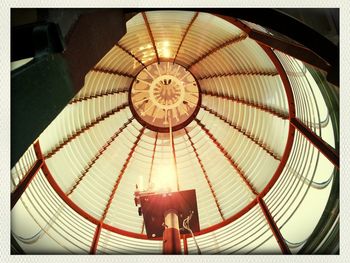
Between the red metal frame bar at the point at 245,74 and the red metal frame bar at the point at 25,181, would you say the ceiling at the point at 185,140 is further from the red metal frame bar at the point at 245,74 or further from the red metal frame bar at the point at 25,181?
the red metal frame bar at the point at 25,181

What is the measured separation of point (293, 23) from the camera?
292 centimetres

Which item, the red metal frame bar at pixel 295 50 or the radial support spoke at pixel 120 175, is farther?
the radial support spoke at pixel 120 175

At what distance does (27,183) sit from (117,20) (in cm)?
199

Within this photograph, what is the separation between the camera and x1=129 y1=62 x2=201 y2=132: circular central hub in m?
6.72

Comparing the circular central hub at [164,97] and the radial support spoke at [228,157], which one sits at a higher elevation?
the circular central hub at [164,97]

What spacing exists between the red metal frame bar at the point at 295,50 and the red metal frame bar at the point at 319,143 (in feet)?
2.86

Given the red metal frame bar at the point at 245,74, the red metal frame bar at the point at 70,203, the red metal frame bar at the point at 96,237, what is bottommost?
the red metal frame bar at the point at 96,237

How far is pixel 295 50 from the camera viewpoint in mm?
3262

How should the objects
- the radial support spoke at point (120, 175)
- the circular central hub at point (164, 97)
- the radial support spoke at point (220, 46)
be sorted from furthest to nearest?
the circular central hub at point (164, 97) → the radial support spoke at point (120, 175) → the radial support spoke at point (220, 46)

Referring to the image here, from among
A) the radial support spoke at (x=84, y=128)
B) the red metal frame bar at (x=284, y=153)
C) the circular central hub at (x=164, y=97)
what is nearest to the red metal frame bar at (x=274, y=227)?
the red metal frame bar at (x=284, y=153)

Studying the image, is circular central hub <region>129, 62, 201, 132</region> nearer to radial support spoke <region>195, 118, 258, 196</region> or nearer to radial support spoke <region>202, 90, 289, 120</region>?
radial support spoke <region>202, 90, 289, 120</region>

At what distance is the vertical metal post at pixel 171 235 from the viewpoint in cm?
333
